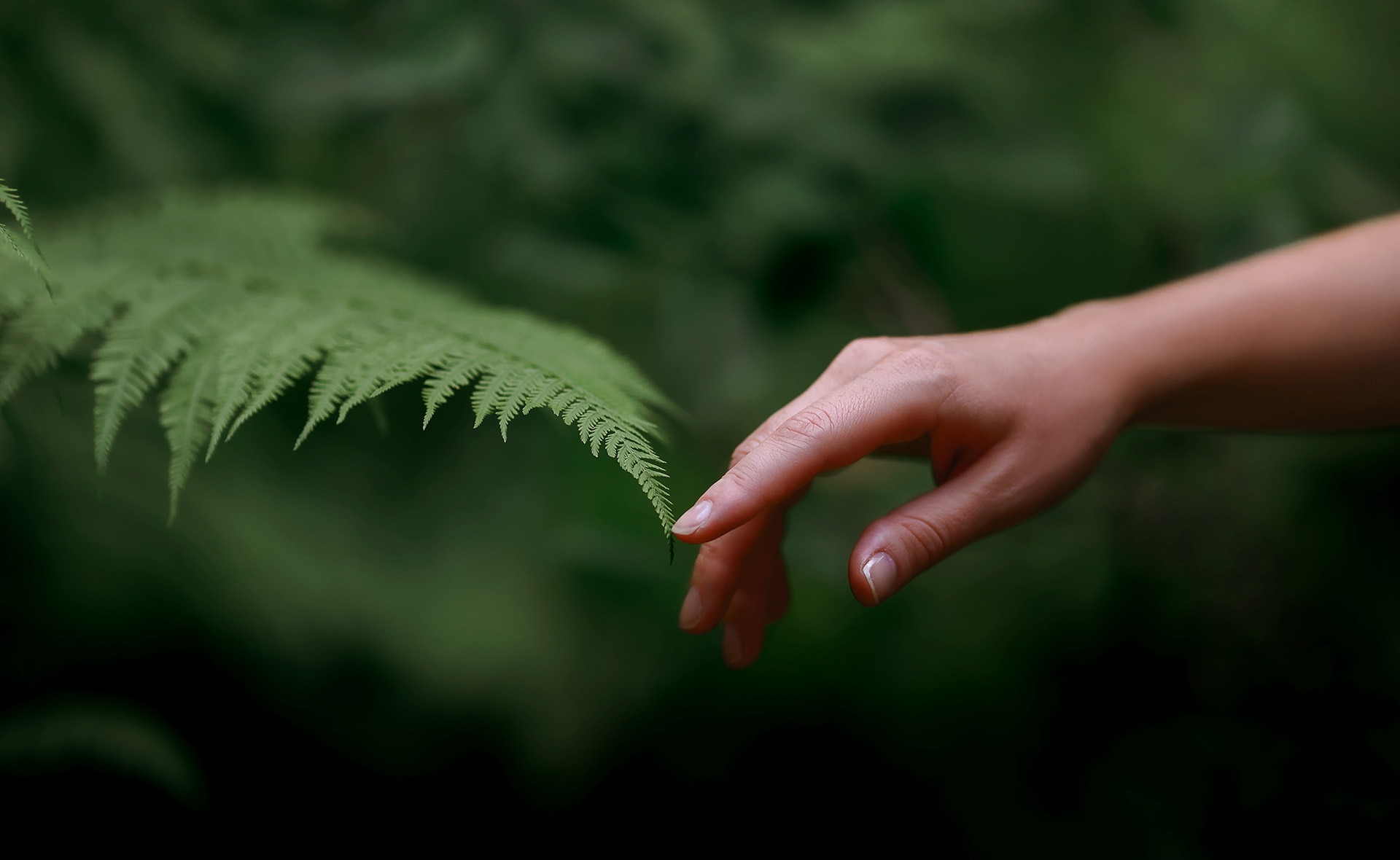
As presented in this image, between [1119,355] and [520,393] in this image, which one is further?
[1119,355]

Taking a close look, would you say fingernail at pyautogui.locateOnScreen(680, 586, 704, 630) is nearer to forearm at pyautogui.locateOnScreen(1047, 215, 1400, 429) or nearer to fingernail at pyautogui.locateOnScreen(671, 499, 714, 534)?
fingernail at pyautogui.locateOnScreen(671, 499, 714, 534)

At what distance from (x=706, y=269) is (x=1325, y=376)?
741mm

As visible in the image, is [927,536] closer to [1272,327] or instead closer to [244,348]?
[1272,327]

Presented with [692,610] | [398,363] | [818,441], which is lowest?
[692,610]

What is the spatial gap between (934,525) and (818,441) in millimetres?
120

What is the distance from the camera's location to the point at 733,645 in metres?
0.62

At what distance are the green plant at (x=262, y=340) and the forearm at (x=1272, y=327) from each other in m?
0.39

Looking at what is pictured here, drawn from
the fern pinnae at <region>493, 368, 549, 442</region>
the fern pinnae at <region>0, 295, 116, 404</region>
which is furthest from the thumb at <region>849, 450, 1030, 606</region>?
the fern pinnae at <region>0, 295, 116, 404</region>

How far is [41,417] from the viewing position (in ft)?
2.78

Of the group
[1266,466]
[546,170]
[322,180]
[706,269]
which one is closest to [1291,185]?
[1266,466]

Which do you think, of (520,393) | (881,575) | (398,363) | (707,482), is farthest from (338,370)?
(707,482)

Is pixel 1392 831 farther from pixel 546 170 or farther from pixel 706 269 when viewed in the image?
pixel 546 170

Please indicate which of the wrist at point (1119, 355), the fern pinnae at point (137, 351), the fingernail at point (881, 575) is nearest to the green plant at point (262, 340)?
the fern pinnae at point (137, 351)

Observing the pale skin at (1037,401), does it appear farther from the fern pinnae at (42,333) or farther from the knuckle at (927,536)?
the fern pinnae at (42,333)
